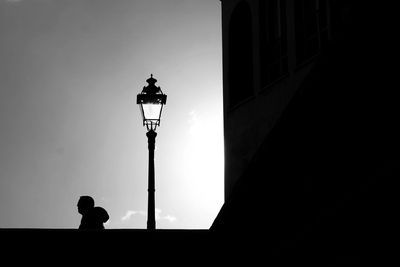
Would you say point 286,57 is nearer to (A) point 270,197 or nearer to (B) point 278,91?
(B) point 278,91

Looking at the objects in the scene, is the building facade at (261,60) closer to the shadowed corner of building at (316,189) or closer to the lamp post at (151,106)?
the lamp post at (151,106)

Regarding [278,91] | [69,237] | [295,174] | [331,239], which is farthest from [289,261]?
[278,91]

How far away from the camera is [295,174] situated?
17.5 ft

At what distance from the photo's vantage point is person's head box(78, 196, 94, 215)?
A: 7918 millimetres

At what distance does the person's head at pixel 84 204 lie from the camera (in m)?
7.92

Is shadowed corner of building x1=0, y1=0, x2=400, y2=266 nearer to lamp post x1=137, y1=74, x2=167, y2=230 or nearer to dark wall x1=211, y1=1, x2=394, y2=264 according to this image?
dark wall x1=211, y1=1, x2=394, y2=264

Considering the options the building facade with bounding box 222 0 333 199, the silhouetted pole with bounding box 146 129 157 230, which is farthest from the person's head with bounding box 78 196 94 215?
the building facade with bounding box 222 0 333 199

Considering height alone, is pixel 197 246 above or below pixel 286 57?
below

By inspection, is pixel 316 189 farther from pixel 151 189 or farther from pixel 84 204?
pixel 151 189

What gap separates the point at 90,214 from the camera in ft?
25.7

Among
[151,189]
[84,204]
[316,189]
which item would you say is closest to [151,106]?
[151,189]

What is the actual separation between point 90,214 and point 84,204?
0.19 meters

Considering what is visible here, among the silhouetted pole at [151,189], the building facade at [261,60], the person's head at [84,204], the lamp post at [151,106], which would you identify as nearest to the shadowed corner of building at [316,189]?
the person's head at [84,204]

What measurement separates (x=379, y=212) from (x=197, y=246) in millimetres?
1956
